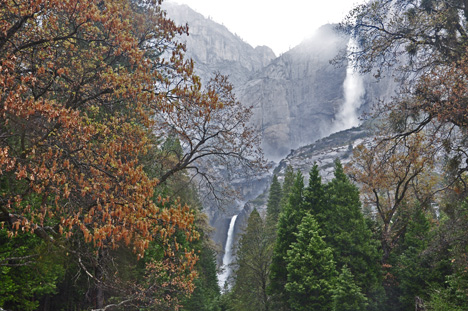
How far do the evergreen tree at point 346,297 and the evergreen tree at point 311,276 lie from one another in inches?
21.1

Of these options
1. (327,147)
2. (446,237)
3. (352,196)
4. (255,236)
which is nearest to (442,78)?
(446,237)

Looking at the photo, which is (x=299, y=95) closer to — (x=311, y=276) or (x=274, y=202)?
(x=274, y=202)

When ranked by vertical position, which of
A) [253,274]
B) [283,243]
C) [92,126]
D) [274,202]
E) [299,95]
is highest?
[299,95]

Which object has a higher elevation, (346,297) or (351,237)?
(351,237)

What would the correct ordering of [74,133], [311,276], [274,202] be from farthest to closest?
Result: [274,202], [311,276], [74,133]

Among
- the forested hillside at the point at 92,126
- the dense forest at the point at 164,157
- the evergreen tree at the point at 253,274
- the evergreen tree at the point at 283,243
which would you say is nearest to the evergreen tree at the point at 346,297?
the dense forest at the point at 164,157

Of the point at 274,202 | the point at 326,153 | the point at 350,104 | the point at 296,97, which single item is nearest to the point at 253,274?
the point at 274,202

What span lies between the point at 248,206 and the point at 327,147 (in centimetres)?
4260

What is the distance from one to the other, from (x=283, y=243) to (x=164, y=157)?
1342 centimetres

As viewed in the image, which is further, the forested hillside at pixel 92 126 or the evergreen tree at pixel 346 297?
the evergreen tree at pixel 346 297

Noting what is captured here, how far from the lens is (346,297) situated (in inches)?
691

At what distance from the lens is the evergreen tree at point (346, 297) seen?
1722 centimetres

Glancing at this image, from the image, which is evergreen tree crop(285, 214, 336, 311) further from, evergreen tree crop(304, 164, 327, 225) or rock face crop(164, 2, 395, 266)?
rock face crop(164, 2, 395, 266)

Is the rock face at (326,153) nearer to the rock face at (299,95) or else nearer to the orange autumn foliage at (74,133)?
the rock face at (299,95)
